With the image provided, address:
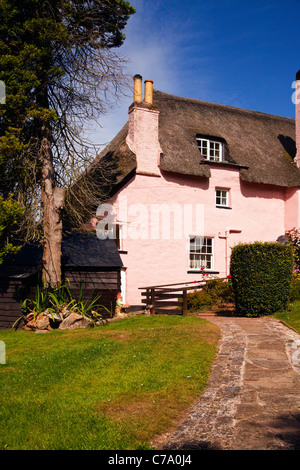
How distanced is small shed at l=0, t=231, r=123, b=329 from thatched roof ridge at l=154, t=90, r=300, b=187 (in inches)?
192

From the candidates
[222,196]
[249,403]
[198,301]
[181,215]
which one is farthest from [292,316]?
[222,196]

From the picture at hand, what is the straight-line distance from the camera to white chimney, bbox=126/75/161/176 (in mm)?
18094

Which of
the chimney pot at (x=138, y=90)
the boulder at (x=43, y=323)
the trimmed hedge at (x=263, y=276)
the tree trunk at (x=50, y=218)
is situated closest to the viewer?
the trimmed hedge at (x=263, y=276)

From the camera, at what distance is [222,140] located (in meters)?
20.9

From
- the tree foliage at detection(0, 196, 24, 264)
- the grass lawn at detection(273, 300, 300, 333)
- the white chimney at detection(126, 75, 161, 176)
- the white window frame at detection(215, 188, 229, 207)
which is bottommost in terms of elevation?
the grass lawn at detection(273, 300, 300, 333)

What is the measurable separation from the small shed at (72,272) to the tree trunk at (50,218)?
0.55 metres

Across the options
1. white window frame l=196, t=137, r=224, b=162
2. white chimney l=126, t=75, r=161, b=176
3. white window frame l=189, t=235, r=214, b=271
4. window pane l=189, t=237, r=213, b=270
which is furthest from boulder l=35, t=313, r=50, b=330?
white window frame l=196, t=137, r=224, b=162

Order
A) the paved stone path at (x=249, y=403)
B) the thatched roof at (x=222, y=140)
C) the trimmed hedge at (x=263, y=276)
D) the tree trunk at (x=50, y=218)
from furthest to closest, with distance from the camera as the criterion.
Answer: the thatched roof at (x=222, y=140) < the tree trunk at (x=50, y=218) < the trimmed hedge at (x=263, y=276) < the paved stone path at (x=249, y=403)

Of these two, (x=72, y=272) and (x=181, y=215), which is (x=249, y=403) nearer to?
(x=72, y=272)

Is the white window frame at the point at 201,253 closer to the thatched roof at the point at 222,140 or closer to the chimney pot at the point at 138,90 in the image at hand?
the thatched roof at the point at 222,140

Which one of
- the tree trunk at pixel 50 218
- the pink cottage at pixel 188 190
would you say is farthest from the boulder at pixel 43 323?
the pink cottage at pixel 188 190

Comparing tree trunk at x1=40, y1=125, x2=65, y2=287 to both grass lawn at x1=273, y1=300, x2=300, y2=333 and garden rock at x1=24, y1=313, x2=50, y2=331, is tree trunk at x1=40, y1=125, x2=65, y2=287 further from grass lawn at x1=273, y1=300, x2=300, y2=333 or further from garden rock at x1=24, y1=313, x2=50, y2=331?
grass lawn at x1=273, y1=300, x2=300, y2=333

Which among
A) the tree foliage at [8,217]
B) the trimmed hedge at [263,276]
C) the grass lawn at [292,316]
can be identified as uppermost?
the tree foliage at [8,217]

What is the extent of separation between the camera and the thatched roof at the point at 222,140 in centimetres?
1878
